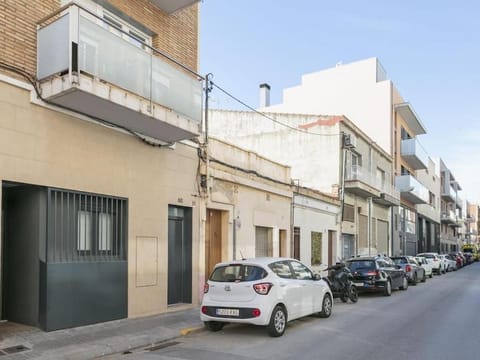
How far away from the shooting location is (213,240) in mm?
14883

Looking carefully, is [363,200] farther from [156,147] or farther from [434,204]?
[434,204]

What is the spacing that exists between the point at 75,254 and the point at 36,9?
15.7 ft

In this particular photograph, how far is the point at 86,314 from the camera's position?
9609 millimetres

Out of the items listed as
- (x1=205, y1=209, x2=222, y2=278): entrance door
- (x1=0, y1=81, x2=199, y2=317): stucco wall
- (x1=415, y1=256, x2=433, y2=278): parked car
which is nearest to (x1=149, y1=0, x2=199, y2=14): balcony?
(x1=0, y1=81, x2=199, y2=317): stucco wall

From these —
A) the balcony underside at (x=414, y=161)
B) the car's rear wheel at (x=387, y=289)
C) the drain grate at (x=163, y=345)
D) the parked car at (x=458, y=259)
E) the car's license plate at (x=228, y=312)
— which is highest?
the balcony underside at (x=414, y=161)

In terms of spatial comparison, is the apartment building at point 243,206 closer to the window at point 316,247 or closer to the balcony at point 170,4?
the window at point 316,247

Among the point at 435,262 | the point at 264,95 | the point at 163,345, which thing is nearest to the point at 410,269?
the point at 435,262

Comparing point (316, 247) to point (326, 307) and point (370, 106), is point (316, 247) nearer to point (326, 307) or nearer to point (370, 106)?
point (326, 307)

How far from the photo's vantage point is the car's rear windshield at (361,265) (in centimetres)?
1688

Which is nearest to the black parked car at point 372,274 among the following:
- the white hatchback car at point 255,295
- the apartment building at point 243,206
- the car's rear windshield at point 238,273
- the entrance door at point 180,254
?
the apartment building at point 243,206

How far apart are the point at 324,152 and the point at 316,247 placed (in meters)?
6.10

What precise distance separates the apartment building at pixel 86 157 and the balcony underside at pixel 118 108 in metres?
0.03

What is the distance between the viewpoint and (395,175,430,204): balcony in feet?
130

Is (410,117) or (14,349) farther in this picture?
(410,117)
